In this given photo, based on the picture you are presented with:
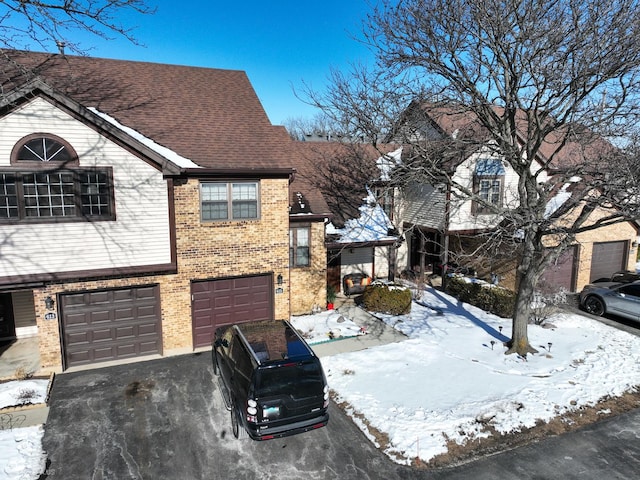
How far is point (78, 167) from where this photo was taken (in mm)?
10828

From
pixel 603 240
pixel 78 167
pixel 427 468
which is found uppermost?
pixel 78 167

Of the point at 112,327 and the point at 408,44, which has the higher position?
the point at 408,44

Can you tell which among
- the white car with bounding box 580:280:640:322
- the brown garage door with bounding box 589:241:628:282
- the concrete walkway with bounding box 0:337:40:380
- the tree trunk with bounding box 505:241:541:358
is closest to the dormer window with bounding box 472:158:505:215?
the white car with bounding box 580:280:640:322

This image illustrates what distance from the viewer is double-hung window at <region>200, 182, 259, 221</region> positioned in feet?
41.0

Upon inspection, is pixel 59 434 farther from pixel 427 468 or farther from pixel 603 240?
pixel 603 240

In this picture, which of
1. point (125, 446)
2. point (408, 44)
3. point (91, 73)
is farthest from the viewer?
point (91, 73)

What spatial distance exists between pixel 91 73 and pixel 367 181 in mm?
12291

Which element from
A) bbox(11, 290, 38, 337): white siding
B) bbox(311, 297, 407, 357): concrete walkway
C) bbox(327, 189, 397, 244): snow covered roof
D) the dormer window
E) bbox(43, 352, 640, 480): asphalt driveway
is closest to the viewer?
bbox(43, 352, 640, 480): asphalt driveway

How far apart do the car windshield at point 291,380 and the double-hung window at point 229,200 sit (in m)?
6.10

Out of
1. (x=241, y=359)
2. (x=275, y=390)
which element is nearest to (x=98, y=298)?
(x=241, y=359)

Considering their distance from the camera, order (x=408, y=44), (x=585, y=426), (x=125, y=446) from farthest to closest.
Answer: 1. (x=408, y=44)
2. (x=585, y=426)
3. (x=125, y=446)

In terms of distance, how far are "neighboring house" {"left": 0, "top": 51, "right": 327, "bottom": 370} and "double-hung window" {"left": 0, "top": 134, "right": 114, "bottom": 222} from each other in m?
0.03

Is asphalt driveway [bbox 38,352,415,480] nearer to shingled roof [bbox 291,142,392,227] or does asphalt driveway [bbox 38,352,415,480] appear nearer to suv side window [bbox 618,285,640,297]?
shingled roof [bbox 291,142,392,227]

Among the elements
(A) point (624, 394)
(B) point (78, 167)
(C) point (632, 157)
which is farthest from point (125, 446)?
(C) point (632, 157)
